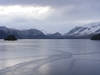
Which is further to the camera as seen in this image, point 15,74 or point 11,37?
point 11,37

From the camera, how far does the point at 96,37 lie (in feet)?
572

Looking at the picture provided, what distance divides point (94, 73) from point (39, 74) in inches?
194

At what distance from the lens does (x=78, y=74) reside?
Answer: 18266mm

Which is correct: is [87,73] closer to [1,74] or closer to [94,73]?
[94,73]

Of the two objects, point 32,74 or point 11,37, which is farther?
point 11,37

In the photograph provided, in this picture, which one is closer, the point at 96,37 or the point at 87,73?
the point at 87,73

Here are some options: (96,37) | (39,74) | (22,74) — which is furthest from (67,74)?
(96,37)

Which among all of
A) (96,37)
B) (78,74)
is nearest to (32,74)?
(78,74)

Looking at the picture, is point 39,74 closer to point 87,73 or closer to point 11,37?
point 87,73

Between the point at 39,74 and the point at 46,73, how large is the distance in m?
0.80

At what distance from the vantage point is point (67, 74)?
60.0ft

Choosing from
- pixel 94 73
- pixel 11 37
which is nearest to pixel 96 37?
pixel 11 37

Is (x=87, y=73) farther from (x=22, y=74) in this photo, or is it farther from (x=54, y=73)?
(x=22, y=74)

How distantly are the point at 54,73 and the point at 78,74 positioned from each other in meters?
Result: 2.09
